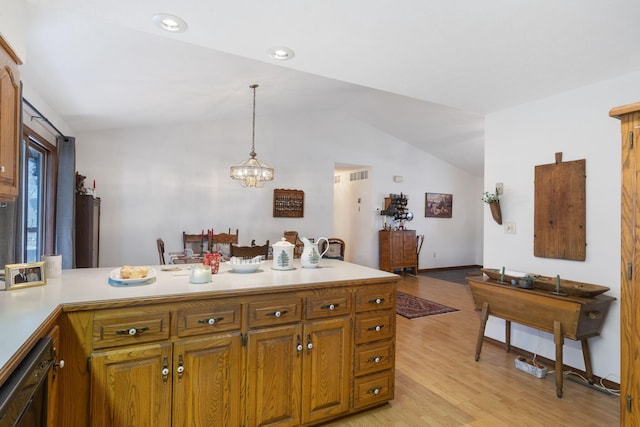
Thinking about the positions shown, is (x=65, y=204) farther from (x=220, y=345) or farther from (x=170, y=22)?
(x=220, y=345)

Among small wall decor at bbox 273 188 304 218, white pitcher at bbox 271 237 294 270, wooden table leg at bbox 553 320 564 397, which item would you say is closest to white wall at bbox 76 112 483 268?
small wall decor at bbox 273 188 304 218

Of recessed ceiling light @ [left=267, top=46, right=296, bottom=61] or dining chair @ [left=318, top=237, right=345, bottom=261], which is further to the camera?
dining chair @ [left=318, top=237, right=345, bottom=261]

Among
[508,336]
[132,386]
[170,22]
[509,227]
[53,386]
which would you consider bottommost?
[508,336]

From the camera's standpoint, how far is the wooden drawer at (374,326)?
7.35 ft

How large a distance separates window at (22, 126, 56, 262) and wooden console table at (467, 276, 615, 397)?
4518mm

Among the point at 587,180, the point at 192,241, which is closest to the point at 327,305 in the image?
the point at 587,180

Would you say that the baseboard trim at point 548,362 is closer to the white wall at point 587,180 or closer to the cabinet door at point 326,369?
the white wall at point 587,180

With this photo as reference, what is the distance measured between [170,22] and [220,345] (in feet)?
6.06

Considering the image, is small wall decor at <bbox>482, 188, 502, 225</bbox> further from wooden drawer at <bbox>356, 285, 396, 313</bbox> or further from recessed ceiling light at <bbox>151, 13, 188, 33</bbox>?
recessed ceiling light at <bbox>151, 13, 188, 33</bbox>

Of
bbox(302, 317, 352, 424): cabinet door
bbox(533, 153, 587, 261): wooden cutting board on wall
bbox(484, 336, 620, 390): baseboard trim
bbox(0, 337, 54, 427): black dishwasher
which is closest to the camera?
bbox(0, 337, 54, 427): black dishwasher

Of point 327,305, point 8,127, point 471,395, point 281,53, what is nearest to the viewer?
point 8,127

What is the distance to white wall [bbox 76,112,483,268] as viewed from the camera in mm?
5395

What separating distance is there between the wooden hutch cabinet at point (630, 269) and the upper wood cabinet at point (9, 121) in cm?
308

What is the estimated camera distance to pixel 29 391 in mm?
1090
